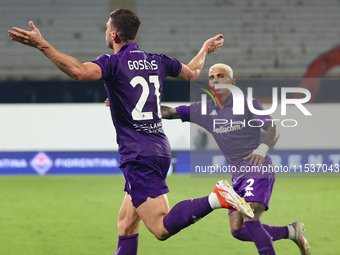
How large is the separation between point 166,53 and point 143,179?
43.5ft

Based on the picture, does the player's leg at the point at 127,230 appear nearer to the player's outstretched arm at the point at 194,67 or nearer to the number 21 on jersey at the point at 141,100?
the number 21 on jersey at the point at 141,100

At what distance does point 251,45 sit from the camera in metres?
17.5

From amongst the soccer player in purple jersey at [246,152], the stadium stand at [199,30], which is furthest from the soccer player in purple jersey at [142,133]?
the stadium stand at [199,30]

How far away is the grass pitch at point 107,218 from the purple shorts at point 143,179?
2089 millimetres

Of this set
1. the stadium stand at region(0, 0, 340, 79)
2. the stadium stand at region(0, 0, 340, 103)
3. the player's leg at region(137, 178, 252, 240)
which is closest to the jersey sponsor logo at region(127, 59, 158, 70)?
the player's leg at region(137, 178, 252, 240)

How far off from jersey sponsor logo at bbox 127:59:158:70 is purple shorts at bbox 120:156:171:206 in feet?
2.01

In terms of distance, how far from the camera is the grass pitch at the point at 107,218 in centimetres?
621

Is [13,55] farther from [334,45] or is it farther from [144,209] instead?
[144,209]

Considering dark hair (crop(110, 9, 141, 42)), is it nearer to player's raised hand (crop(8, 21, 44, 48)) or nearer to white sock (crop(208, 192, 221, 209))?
player's raised hand (crop(8, 21, 44, 48))

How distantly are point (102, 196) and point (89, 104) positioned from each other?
4.59 m

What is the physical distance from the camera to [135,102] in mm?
4031

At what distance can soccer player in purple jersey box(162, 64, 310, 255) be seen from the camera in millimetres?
4859

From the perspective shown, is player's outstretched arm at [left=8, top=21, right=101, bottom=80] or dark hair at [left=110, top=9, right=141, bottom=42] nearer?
player's outstretched arm at [left=8, top=21, right=101, bottom=80]

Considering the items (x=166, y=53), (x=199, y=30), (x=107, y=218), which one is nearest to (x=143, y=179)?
(x=107, y=218)
